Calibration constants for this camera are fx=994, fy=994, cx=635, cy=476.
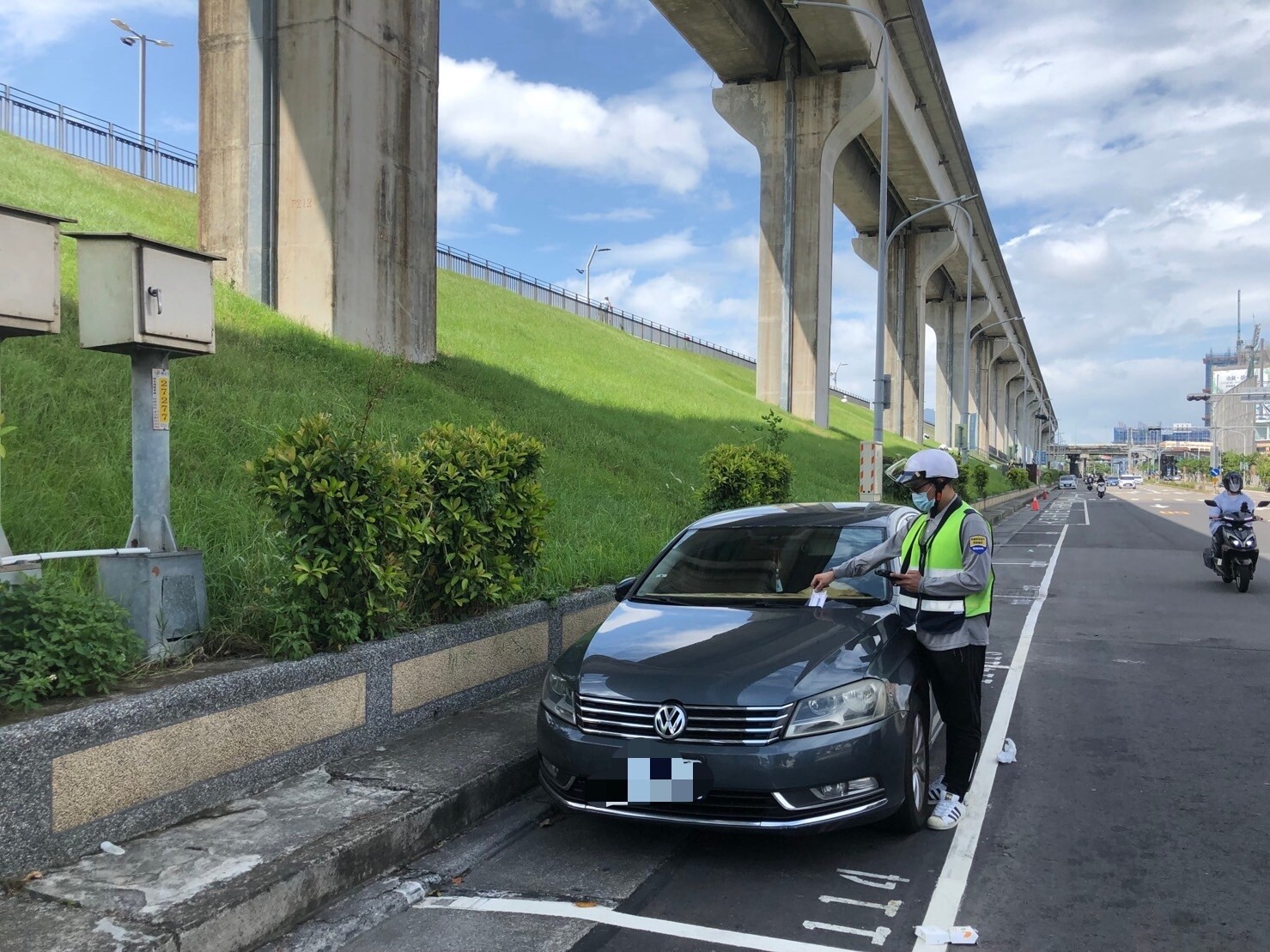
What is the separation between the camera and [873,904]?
3889 millimetres

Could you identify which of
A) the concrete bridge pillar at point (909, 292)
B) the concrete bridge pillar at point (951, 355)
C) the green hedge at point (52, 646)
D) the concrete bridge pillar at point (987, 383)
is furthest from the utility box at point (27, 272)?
the concrete bridge pillar at point (987, 383)

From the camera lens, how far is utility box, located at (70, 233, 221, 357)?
4.70 meters

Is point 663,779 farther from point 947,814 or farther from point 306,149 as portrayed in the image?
point 306,149

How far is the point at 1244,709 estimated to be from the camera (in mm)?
6984

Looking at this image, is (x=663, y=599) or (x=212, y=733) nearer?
(x=212, y=733)

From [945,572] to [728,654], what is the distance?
3.69 ft

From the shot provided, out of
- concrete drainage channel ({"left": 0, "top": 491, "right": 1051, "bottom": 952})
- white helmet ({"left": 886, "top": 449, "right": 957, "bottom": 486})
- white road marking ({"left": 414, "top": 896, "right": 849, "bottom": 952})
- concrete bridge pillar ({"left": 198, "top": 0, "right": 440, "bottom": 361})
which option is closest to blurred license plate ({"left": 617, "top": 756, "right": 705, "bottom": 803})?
white road marking ({"left": 414, "top": 896, "right": 849, "bottom": 952})

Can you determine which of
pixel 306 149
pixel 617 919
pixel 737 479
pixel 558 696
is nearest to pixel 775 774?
pixel 617 919

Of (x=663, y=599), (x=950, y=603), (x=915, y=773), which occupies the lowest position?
(x=915, y=773)

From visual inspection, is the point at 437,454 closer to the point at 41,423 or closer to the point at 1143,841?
the point at 41,423

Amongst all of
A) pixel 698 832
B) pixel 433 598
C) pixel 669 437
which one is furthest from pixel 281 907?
pixel 669 437

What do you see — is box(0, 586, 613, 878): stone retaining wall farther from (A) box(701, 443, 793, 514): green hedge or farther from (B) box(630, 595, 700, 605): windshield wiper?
(A) box(701, 443, 793, 514): green hedge

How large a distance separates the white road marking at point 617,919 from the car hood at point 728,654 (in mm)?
849

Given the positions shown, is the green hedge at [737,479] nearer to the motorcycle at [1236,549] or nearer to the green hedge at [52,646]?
the motorcycle at [1236,549]
